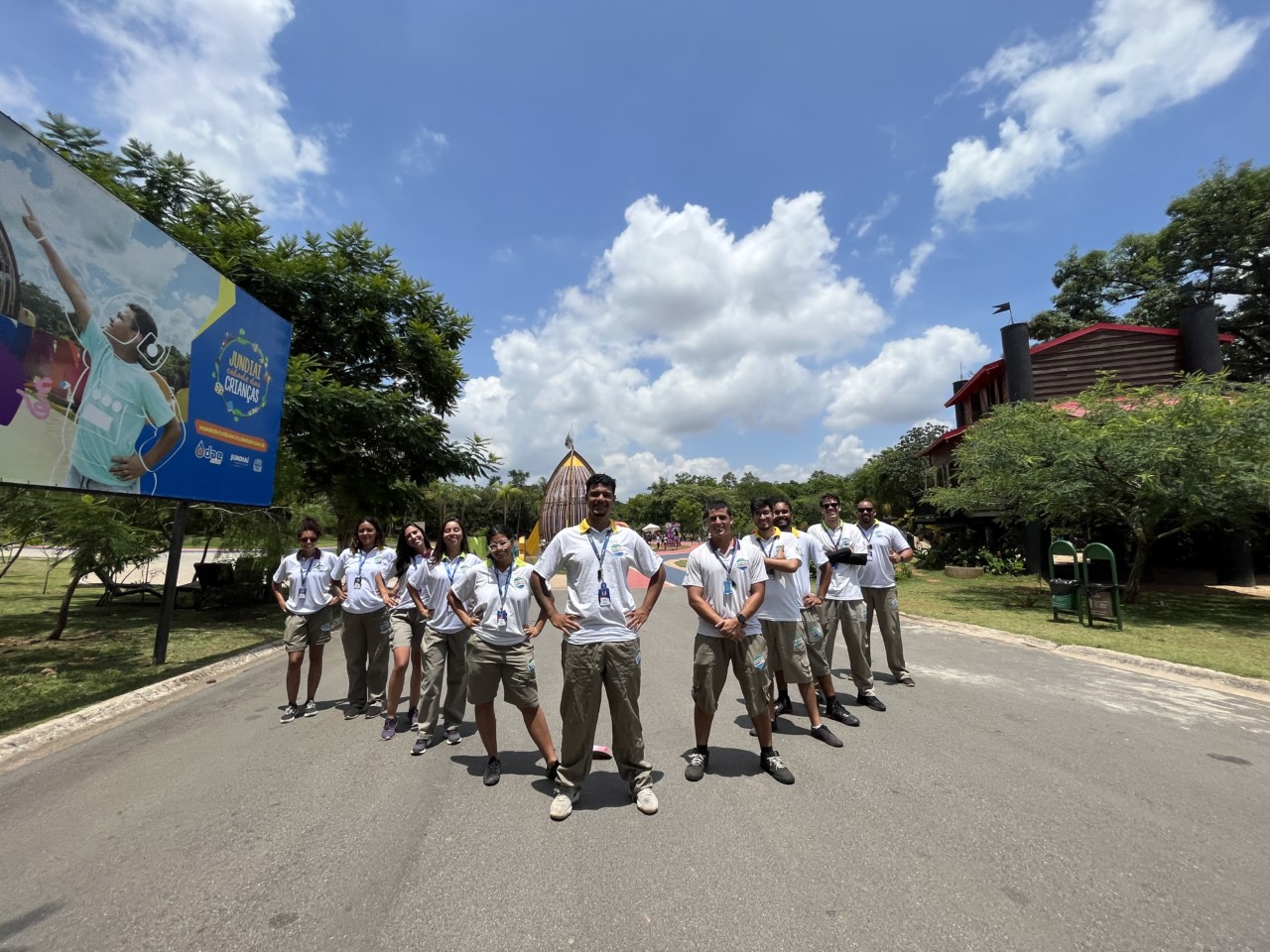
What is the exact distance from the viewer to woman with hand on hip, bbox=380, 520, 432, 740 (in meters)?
5.11

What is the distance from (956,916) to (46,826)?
4.94m

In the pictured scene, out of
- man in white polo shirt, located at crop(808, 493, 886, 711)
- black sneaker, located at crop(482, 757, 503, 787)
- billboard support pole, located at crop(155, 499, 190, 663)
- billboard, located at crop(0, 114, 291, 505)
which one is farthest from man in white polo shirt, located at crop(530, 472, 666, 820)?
billboard support pole, located at crop(155, 499, 190, 663)

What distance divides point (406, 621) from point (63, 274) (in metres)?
5.04

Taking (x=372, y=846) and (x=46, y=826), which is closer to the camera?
(x=372, y=846)

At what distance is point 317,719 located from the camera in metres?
5.52

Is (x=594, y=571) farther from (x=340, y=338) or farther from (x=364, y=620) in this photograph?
(x=340, y=338)

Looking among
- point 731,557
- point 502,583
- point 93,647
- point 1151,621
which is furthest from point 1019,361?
point 93,647

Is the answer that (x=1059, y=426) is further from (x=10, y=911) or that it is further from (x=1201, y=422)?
(x=10, y=911)

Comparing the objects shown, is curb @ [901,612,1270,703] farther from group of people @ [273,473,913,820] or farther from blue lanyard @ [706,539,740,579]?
blue lanyard @ [706,539,740,579]

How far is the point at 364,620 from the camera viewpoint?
221 inches

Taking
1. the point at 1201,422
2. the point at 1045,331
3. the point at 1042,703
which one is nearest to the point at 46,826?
the point at 1042,703

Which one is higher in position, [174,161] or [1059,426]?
[174,161]

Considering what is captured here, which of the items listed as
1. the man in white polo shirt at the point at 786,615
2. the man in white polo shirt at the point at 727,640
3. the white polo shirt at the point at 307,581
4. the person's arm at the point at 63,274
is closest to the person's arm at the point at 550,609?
the man in white polo shirt at the point at 727,640

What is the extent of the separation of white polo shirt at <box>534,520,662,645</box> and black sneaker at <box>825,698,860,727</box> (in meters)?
2.38
